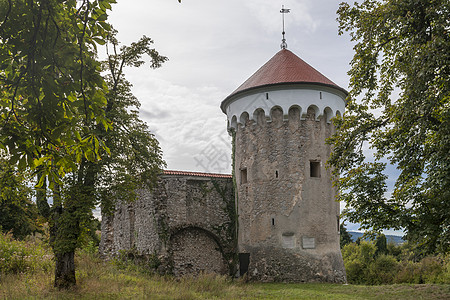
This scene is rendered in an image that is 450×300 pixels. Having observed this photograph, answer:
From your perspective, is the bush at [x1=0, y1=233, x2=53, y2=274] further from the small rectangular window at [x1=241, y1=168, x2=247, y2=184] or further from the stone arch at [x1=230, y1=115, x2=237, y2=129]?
the stone arch at [x1=230, y1=115, x2=237, y2=129]

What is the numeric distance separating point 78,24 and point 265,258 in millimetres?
15105

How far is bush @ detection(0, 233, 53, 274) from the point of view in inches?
540

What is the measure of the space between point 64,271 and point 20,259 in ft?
9.59

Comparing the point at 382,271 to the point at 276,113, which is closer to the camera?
the point at 276,113

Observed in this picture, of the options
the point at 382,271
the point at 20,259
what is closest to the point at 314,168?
the point at 382,271

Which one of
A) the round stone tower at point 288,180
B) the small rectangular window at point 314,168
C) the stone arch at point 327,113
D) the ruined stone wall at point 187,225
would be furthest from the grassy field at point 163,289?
the stone arch at point 327,113

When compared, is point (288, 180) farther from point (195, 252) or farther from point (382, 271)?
point (382, 271)

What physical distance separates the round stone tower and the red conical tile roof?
50 mm

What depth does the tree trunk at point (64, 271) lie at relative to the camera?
12.0 metres

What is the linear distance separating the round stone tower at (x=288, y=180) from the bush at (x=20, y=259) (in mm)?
8405

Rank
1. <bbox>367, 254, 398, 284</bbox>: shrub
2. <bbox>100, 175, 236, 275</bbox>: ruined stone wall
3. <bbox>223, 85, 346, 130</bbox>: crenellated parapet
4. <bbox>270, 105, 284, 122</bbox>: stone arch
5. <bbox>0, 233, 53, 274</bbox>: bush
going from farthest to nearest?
1. <bbox>367, 254, 398, 284</bbox>: shrub
2. <bbox>270, 105, 284, 122</bbox>: stone arch
3. <bbox>223, 85, 346, 130</bbox>: crenellated parapet
4. <bbox>100, 175, 236, 275</bbox>: ruined stone wall
5. <bbox>0, 233, 53, 274</bbox>: bush

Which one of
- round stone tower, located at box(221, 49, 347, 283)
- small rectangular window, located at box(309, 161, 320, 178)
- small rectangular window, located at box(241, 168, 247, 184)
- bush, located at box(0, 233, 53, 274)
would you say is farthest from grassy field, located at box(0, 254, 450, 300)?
small rectangular window, located at box(241, 168, 247, 184)

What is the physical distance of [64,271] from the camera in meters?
12.2

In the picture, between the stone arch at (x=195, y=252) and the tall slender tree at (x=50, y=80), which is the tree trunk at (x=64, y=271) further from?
the tall slender tree at (x=50, y=80)
